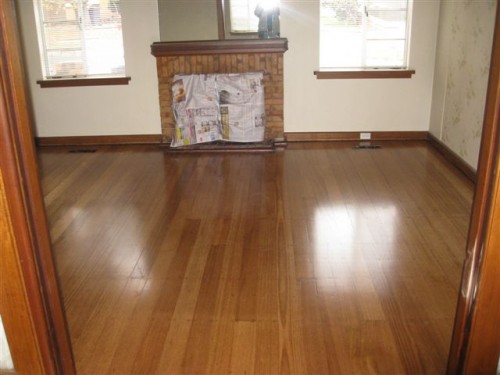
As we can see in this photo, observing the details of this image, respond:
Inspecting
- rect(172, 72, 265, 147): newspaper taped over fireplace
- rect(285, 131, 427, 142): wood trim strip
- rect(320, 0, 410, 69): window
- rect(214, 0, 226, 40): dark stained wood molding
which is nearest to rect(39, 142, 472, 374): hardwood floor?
rect(172, 72, 265, 147): newspaper taped over fireplace

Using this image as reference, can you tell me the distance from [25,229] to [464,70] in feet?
12.8

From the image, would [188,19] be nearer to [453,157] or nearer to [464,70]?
[464,70]

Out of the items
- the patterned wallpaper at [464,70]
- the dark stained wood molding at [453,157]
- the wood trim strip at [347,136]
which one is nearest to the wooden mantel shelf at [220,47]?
the wood trim strip at [347,136]

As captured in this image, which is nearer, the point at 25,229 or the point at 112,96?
the point at 25,229

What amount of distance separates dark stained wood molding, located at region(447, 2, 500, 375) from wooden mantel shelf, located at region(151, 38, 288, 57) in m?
3.79

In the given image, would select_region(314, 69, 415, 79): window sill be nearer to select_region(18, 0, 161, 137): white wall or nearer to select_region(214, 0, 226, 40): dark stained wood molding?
select_region(214, 0, 226, 40): dark stained wood molding

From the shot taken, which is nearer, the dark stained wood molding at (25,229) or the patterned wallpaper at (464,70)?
the dark stained wood molding at (25,229)

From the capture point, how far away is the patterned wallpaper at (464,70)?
12.9ft

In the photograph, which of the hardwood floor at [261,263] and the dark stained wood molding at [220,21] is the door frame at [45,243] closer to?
the hardwood floor at [261,263]

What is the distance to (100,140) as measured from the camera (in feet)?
18.2

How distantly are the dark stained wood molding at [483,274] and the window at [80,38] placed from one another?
4.51m

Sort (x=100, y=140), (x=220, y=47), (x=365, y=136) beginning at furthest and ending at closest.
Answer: (x=100, y=140), (x=365, y=136), (x=220, y=47)

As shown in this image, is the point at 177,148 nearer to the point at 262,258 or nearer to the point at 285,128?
the point at 285,128

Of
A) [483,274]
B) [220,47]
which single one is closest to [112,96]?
[220,47]
